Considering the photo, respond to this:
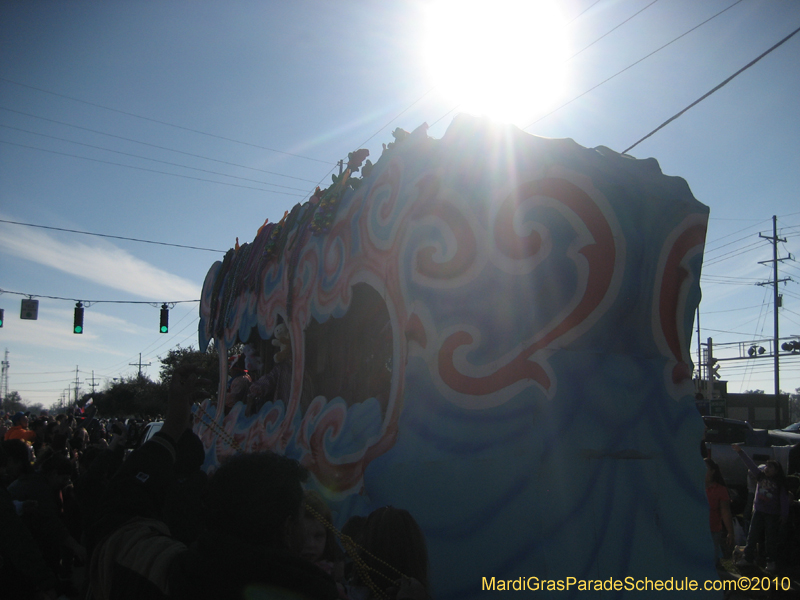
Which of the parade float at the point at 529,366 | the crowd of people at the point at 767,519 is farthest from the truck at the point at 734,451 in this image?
the parade float at the point at 529,366

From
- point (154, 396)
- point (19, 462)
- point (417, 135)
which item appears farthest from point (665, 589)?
point (154, 396)

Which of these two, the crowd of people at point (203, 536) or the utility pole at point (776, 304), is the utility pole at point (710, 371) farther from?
the crowd of people at point (203, 536)

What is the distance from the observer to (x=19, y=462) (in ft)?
14.3

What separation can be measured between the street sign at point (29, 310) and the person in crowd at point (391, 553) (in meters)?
19.2

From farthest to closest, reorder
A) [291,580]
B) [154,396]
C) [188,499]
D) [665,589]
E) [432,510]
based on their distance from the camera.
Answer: [154,396], [665,589], [432,510], [188,499], [291,580]

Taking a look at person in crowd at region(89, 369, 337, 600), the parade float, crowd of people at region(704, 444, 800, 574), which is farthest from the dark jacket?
crowd of people at region(704, 444, 800, 574)

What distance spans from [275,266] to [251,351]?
5.25 feet

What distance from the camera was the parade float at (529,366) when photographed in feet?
12.1

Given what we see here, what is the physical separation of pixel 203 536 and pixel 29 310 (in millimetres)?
19953

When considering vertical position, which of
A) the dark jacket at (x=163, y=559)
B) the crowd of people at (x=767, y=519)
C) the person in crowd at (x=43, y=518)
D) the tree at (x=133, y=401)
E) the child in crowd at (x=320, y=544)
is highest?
the dark jacket at (x=163, y=559)

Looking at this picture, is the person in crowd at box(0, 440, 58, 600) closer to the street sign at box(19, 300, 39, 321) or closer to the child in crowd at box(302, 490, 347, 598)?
the child in crowd at box(302, 490, 347, 598)

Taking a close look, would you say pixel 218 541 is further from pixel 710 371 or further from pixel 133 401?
pixel 133 401

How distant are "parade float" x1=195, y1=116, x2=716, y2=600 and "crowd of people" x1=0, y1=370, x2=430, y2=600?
0.81 metres

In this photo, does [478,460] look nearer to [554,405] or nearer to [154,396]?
[554,405]
